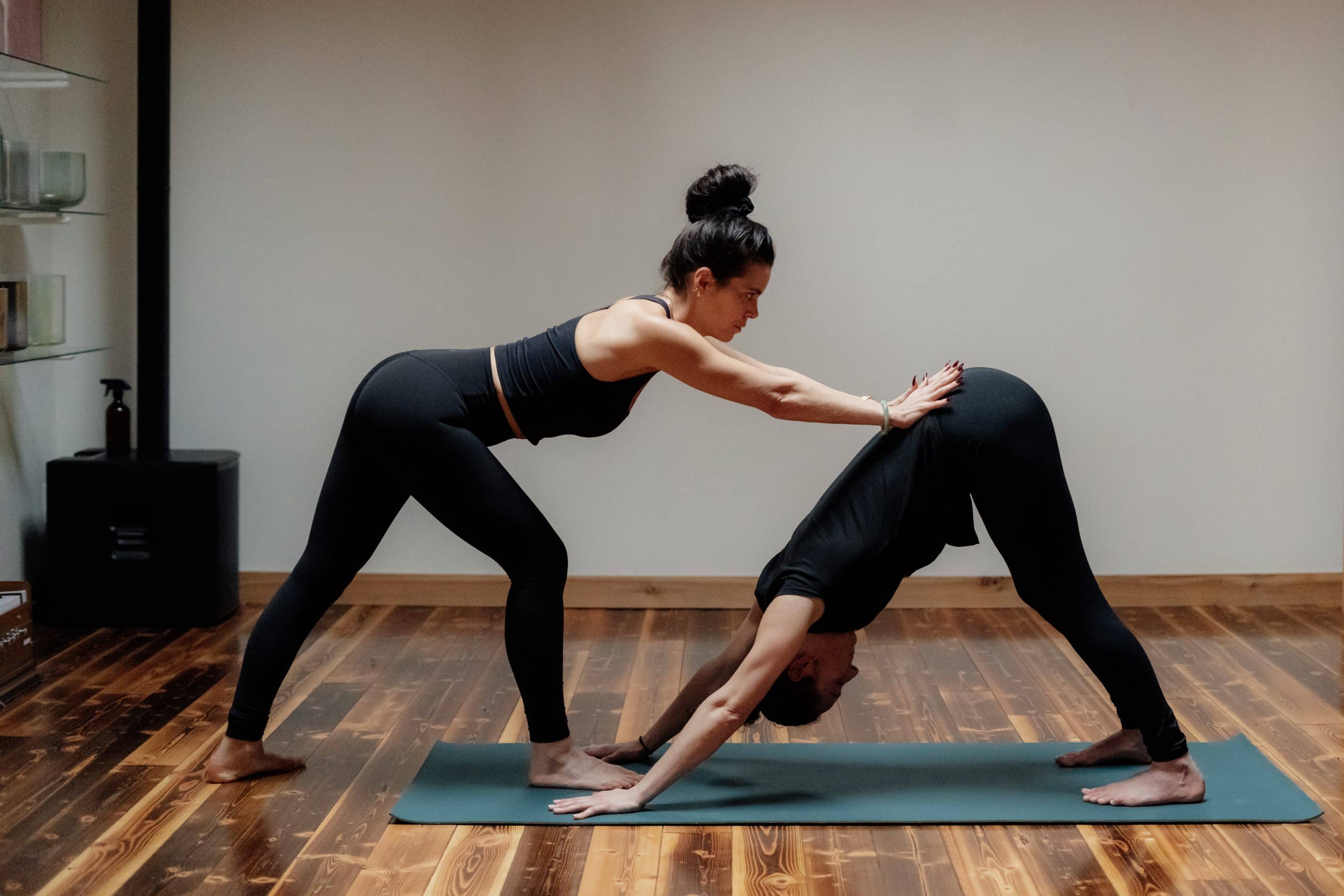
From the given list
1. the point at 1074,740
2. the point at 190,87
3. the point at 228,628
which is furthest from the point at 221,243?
the point at 1074,740

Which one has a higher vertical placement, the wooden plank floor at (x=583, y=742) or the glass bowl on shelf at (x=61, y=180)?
the glass bowl on shelf at (x=61, y=180)

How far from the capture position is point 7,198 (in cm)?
338

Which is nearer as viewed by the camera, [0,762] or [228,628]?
[0,762]

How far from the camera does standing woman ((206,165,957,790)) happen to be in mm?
2445

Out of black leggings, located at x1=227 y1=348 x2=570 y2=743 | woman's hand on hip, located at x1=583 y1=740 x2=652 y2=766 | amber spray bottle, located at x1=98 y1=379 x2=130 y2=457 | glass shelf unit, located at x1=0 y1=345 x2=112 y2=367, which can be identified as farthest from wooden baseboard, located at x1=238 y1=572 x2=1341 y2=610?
black leggings, located at x1=227 y1=348 x2=570 y2=743

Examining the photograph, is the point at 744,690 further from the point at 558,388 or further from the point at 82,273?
the point at 82,273

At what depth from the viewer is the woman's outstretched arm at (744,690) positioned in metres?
2.31

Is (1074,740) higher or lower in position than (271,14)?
lower

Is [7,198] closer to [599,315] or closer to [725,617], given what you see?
[599,315]

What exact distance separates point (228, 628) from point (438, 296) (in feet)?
4.02

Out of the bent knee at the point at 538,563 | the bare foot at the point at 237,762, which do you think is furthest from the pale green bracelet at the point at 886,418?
the bare foot at the point at 237,762

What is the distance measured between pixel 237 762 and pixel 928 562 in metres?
1.47

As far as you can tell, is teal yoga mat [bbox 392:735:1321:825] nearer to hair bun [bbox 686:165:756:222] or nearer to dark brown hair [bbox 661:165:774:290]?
dark brown hair [bbox 661:165:774:290]

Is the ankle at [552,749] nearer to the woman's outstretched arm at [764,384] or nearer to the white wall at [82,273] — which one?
the woman's outstretched arm at [764,384]
